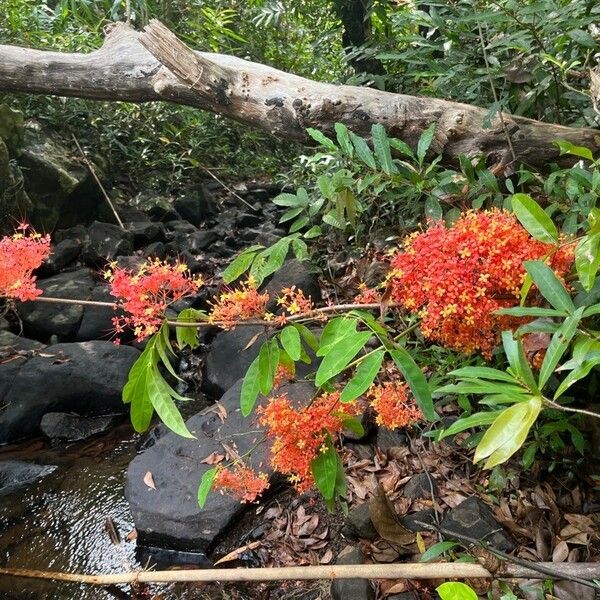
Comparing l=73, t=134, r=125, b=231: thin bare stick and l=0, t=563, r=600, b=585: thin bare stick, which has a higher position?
l=0, t=563, r=600, b=585: thin bare stick

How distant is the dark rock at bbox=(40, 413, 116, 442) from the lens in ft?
14.5

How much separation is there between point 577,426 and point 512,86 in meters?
1.93

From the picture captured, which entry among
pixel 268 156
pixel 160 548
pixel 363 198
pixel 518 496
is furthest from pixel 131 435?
pixel 268 156

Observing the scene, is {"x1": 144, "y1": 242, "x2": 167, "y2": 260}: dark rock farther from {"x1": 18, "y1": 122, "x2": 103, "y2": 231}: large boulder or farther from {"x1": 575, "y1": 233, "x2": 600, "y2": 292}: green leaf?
{"x1": 575, "y1": 233, "x2": 600, "y2": 292}: green leaf

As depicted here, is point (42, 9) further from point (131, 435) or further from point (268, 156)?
point (131, 435)

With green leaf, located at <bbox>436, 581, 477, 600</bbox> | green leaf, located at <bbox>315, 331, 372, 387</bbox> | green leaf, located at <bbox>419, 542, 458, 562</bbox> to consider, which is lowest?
green leaf, located at <bbox>419, 542, 458, 562</bbox>

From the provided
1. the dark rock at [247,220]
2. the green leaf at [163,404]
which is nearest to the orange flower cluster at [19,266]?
the green leaf at [163,404]

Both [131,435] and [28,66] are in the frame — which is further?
[28,66]

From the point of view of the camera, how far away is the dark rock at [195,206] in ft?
25.0

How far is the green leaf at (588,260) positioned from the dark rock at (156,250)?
17.6 ft

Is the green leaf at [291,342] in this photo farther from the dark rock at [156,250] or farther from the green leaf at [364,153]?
the dark rock at [156,250]

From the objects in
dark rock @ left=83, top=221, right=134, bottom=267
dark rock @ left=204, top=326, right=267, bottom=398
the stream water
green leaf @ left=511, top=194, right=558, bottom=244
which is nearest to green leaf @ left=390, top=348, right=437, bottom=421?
green leaf @ left=511, top=194, right=558, bottom=244

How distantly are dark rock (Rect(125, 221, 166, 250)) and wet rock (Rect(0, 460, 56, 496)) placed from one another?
3.21 metres

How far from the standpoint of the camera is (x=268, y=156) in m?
9.04
